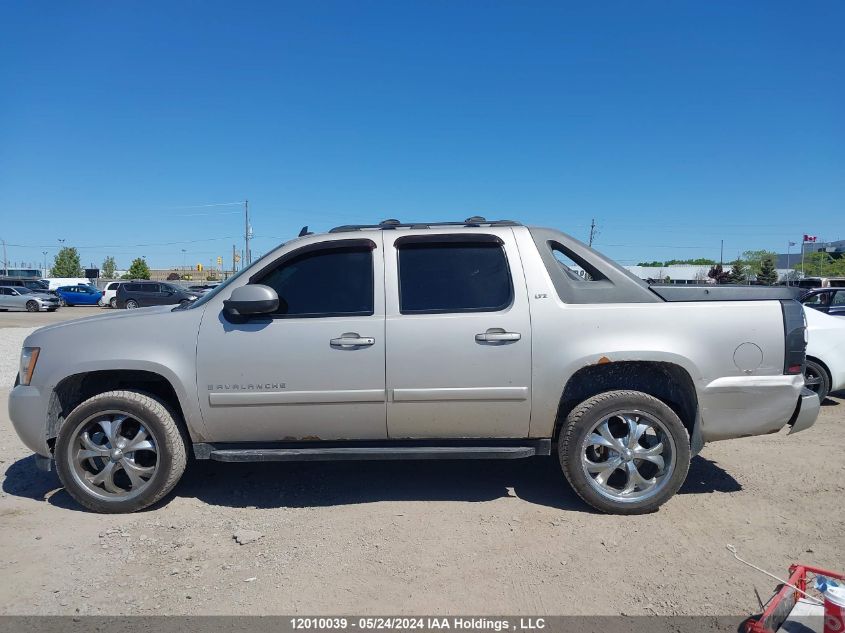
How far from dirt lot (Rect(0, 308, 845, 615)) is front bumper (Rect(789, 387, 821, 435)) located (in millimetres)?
602

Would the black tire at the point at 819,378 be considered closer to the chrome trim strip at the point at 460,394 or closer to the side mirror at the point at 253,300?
the chrome trim strip at the point at 460,394

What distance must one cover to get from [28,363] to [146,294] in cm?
3158

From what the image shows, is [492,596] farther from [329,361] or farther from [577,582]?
[329,361]

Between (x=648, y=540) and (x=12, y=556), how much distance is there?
3764 millimetres

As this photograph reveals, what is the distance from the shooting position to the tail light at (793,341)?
3.63m

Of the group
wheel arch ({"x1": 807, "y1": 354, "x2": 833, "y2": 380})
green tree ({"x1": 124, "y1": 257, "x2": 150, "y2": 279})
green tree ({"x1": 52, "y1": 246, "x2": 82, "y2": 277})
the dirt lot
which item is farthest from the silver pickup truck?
green tree ({"x1": 52, "y1": 246, "x2": 82, "y2": 277})

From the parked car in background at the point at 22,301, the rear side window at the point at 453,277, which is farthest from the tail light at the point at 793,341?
the parked car in background at the point at 22,301

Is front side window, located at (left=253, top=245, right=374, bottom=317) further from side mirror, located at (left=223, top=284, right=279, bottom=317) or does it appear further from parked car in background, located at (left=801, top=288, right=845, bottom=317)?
parked car in background, located at (left=801, top=288, right=845, bottom=317)

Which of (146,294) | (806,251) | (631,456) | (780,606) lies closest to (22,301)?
(146,294)

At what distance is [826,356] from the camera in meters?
6.54

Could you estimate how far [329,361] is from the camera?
3639 millimetres

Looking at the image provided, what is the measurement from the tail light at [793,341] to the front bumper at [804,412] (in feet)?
0.68

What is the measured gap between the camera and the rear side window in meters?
3.75

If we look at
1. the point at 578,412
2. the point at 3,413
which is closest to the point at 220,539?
the point at 578,412
